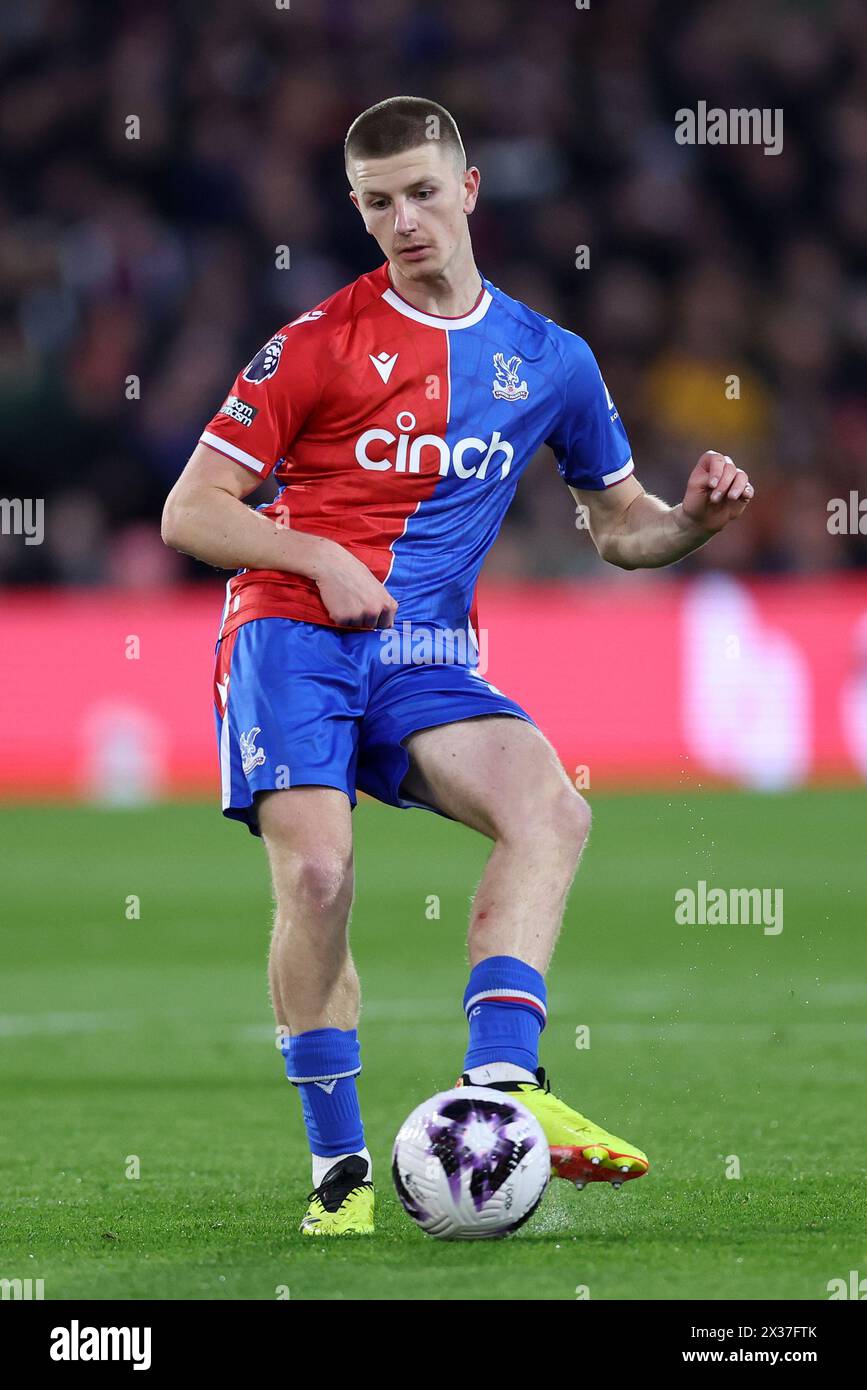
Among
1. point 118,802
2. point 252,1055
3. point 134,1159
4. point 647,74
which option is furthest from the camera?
point 647,74

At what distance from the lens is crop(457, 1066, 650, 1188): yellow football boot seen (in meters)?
4.63

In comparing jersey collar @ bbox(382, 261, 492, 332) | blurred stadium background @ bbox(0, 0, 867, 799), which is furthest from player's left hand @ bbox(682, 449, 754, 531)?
blurred stadium background @ bbox(0, 0, 867, 799)

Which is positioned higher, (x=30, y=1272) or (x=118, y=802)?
(x=118, y=802)

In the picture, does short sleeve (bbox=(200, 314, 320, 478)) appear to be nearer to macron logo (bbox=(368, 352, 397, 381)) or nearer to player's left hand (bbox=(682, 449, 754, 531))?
macron logo (bbox=(368, 352, 397, 381))

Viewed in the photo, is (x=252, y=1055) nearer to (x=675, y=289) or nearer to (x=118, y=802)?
(x=118, y=802)

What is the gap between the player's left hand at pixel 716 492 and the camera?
200 inches

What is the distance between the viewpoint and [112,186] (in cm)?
1827

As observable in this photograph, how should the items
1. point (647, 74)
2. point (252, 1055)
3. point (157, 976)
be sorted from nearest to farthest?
point (252, 1055) < point (157, 976) < point (647, 74)

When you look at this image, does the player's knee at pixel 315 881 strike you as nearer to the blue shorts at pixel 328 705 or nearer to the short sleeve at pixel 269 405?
the blue shorts at pixel 328 705

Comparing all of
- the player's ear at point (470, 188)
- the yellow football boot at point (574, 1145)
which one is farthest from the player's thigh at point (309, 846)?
the player's ear at point (470, 188)

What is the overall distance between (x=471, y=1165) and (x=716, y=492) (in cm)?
162

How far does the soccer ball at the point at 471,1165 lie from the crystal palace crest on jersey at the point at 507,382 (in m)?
1.60

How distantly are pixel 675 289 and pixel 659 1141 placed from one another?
13.4 meters

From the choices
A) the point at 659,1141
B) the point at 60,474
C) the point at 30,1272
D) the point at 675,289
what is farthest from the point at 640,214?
the point at 30,1272
